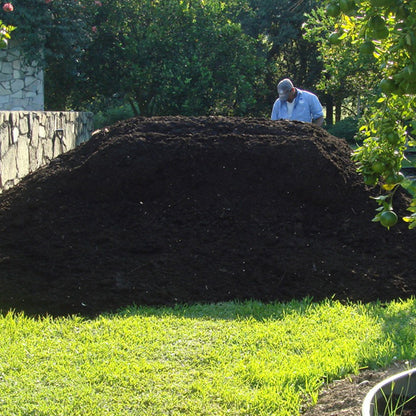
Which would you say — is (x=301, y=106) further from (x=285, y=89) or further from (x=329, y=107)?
(x=329, y=107)

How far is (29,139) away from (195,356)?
501 cm

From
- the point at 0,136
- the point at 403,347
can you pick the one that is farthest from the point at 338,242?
the point at 0,136

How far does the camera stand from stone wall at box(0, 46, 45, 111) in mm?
13023

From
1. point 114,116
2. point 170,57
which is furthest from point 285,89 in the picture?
point 114,116

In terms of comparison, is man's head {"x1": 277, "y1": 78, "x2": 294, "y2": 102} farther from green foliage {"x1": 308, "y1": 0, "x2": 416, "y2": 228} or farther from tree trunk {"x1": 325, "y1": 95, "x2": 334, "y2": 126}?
tree trunk {"x1": 325, "y1": 95, "x2": 334, "y2": 126}

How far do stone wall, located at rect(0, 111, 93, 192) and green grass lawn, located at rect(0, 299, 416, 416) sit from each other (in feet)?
10.8

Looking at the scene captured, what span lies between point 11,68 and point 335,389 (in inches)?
474

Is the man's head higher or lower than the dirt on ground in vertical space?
higher

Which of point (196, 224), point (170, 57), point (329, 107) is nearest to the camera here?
point (196, 224)

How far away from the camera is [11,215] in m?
5.50

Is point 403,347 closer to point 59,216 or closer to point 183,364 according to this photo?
point 183,364

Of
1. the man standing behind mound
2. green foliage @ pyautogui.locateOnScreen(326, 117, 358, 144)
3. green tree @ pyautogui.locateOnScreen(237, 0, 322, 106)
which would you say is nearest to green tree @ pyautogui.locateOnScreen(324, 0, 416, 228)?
the man standing behind mound

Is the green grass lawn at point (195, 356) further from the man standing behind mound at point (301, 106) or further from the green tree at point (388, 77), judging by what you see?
the man standing behind mound at point (301, 106)

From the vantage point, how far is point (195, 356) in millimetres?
3549
